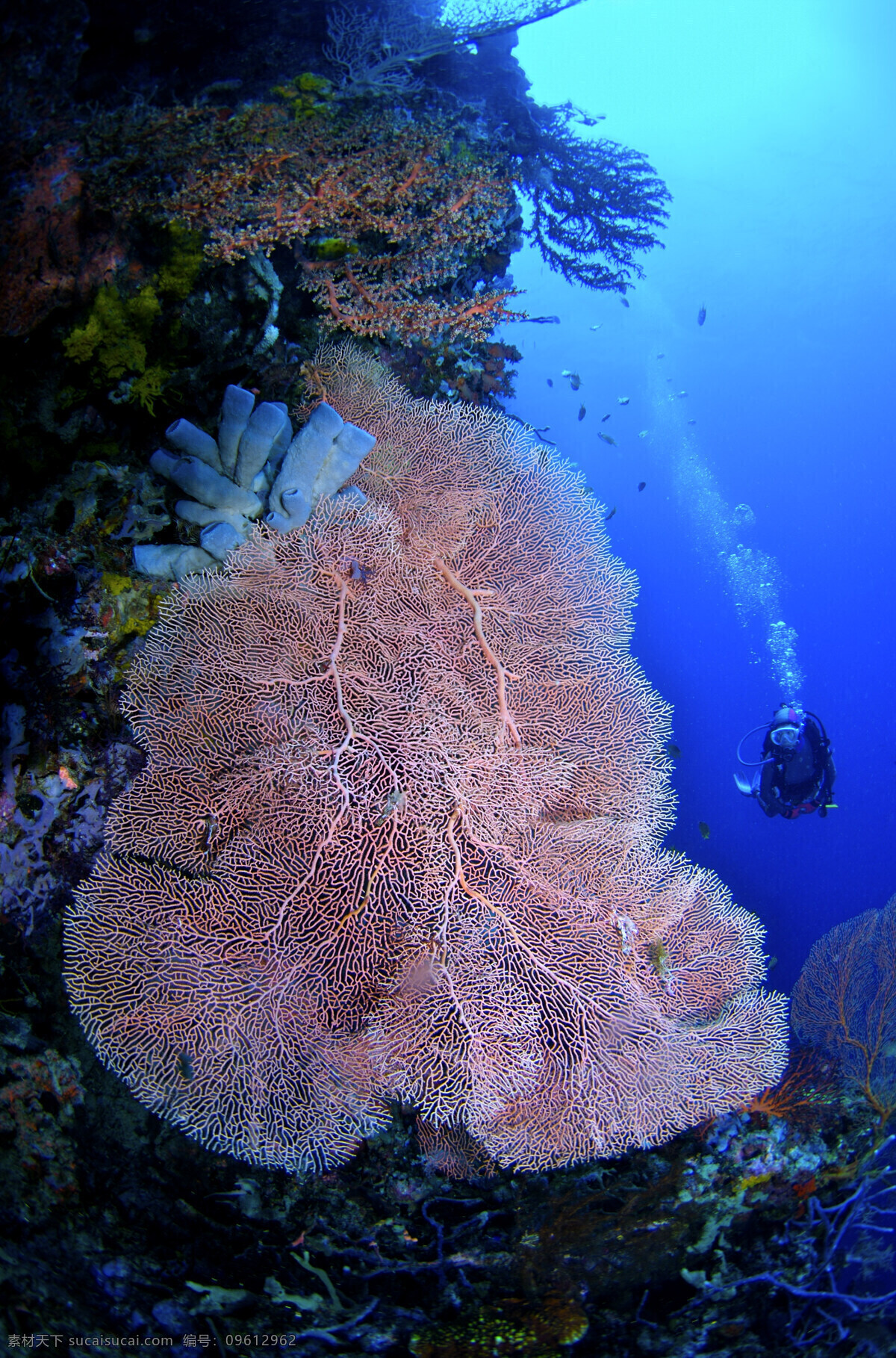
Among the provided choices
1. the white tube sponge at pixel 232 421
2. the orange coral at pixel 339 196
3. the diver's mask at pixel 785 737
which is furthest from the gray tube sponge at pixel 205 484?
the diver's mask at pixel 785 737

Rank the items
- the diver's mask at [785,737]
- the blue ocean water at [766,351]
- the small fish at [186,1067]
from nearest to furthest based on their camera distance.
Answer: the small fish at [186,1067] → the diver's mask at [785,737] → the blue ocean water at [766,351]

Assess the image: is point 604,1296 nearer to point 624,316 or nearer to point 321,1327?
point 321,1327

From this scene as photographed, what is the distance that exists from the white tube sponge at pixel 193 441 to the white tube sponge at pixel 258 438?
129 millimetres

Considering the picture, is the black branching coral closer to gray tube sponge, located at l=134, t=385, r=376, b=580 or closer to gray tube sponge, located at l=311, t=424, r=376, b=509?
gray tube sponge, located at l=311, t=424, r=376, b=509

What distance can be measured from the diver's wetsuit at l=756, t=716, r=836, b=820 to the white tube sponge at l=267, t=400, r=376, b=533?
29.4 ft

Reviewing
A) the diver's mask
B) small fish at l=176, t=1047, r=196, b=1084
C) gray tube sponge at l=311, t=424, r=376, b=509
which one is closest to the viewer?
small fish at l=176, t=1047, r=196, b=1084

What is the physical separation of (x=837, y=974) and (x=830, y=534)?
24838mm

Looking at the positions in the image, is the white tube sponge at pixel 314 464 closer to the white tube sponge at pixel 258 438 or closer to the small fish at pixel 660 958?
the white tube sponge at pixel 258 438

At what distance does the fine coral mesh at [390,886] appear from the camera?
7.68 feet

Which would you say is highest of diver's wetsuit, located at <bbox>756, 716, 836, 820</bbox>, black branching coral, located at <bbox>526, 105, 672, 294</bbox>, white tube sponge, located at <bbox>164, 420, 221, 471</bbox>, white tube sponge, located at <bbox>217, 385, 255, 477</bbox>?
black branching coral, located at <bbox>526, 105, 672, 294</bbox>

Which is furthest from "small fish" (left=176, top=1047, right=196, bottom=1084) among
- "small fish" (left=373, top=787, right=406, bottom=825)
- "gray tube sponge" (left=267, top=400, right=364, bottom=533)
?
"gray tube sponge" (left=267, top=400, right=364, bottom=533)

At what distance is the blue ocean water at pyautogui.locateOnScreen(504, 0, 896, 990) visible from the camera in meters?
21.3

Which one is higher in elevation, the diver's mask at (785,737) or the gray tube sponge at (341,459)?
the gray tube sponge at (341,459)

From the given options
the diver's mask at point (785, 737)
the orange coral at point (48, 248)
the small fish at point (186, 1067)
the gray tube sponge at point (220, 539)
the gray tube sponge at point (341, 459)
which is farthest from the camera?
the diver's mask at point (785, 737)
